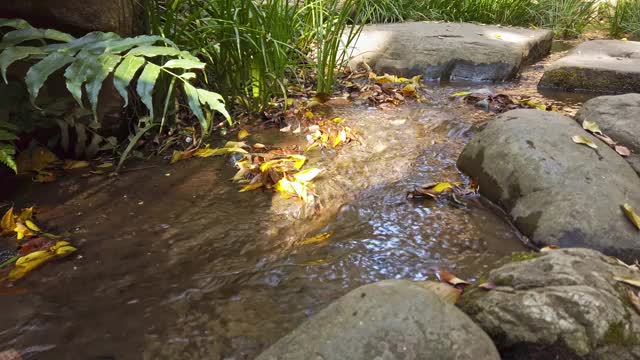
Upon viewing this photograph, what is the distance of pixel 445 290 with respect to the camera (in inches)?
50.8

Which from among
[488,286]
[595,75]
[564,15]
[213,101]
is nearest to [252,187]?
[213,101]

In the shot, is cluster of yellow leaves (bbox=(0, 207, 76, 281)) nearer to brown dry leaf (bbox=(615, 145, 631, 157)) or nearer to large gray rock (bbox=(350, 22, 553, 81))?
brown dry leaf (bbox=(615, 145, 631, 157))

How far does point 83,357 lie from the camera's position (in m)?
1.18

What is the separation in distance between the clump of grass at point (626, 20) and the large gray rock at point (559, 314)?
22.3 ft

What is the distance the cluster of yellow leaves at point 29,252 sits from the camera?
4.94 feet

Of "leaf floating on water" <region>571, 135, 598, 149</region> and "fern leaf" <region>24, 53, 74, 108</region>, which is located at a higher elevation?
"fern leaf" <region>24, 53, 74, 108</region>

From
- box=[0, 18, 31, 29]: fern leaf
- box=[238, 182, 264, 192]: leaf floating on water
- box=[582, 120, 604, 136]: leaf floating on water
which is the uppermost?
box=[0, 18, 31, 29]: fern leaf

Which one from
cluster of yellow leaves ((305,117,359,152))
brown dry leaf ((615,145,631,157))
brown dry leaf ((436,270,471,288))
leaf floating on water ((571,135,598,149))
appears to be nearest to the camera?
brown dry leaf ((436,270,471,288))

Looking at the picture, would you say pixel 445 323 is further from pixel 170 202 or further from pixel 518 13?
pixel 518 13

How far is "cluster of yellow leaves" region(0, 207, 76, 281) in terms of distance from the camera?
151 centimetres

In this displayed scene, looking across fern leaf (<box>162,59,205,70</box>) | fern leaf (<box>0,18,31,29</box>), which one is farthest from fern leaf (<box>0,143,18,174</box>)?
fern leaf (<box>162,59,205,70</box>)

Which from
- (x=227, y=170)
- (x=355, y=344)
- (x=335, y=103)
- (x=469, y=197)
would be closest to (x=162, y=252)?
(x=227, y=170)

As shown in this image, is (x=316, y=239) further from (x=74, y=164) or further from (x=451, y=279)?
(x=74, y=164)

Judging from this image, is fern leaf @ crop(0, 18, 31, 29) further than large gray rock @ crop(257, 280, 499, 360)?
Yes
